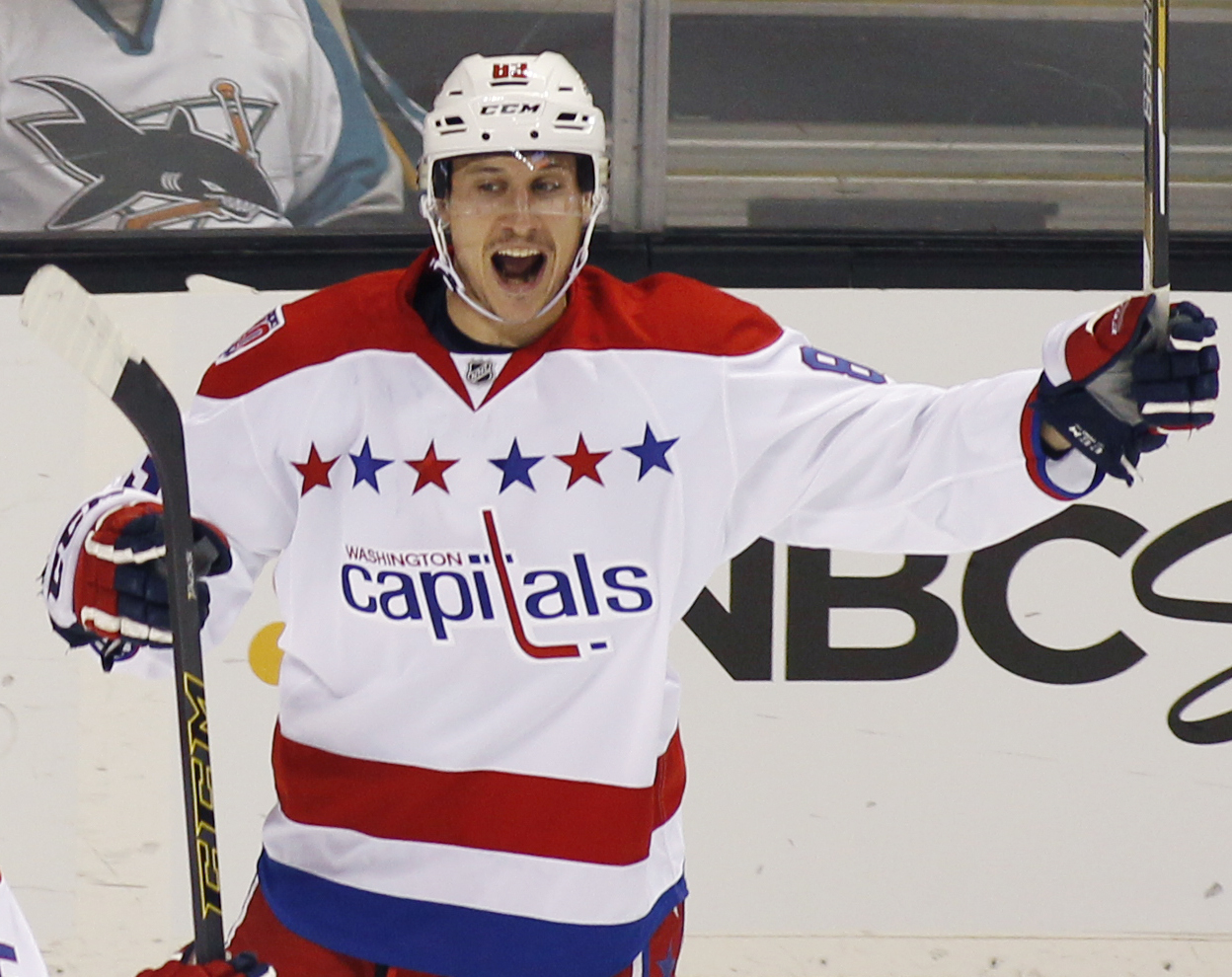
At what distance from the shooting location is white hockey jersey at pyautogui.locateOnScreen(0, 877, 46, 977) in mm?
915

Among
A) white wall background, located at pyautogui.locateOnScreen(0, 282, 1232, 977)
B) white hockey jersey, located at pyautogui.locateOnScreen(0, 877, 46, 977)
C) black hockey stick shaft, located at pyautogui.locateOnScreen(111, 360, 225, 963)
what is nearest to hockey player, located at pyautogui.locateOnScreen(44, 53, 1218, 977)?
black hockey stick shaft, located at pyautogui.locateOnScreen(111, 360, 225, 963)

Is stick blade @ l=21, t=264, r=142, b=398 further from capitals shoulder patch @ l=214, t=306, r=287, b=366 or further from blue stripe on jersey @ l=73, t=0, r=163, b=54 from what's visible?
blue stripe on jersey @ l=73, t=0, r=163, b=54

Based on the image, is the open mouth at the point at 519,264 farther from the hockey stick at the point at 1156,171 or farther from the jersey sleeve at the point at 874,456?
the hockey stick at the point at 1156,171

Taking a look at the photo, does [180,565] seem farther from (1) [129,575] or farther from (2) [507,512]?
(2) [507,512]

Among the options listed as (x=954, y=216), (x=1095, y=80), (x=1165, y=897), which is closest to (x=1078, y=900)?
(x=1165, y=897)

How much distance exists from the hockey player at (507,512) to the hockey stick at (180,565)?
0.43ft

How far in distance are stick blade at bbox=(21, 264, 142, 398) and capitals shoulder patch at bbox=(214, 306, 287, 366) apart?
0.91 feet

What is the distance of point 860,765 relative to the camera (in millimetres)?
2639

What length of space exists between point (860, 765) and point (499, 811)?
931 millimetres

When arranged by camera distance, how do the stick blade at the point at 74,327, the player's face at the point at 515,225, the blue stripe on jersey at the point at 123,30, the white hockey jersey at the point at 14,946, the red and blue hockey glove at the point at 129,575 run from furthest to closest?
the blue stripe on jersey at the point at 123,30 → the player's face at the point at 515,225 → the red and blue hockey glove at the point at 129,575 → the stick blade at the point at 74,327 → the white hockey jersey at the point at 14,946

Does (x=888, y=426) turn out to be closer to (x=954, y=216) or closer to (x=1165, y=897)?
(x=954, y=216)

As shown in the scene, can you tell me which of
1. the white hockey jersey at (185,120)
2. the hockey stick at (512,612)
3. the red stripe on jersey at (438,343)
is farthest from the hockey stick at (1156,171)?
the white hockey jersey at (185,120)

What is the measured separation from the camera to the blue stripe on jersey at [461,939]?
1858 mm

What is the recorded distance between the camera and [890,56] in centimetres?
266
